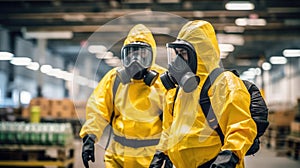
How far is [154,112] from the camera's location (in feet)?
12.1

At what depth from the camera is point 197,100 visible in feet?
9.11

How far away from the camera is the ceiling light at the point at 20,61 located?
17.6 meters

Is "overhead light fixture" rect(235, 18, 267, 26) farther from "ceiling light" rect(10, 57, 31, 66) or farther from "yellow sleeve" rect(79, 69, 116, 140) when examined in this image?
"yellow sleeve" rect(79, 69, 116, 140)

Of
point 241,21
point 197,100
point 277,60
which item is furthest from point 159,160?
point 277,60

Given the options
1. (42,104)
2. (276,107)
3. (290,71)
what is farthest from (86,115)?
(290,71)

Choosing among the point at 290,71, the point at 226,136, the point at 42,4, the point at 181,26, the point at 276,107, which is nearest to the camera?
the point at 226,136

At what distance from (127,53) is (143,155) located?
78 cm

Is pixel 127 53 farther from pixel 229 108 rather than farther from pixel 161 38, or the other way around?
pixel 229 108

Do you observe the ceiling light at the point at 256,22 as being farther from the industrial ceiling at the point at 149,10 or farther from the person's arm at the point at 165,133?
the person's arm at the point at 165,133

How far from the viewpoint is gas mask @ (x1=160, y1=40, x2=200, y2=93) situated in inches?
109

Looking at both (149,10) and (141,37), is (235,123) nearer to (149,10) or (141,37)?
(141,37)

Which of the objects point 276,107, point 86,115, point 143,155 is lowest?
point 276,107

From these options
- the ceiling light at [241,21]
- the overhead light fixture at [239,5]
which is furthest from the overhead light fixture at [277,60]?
the overhead light fixture at [239,5]

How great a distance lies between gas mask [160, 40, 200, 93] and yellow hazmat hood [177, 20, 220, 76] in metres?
0.04
